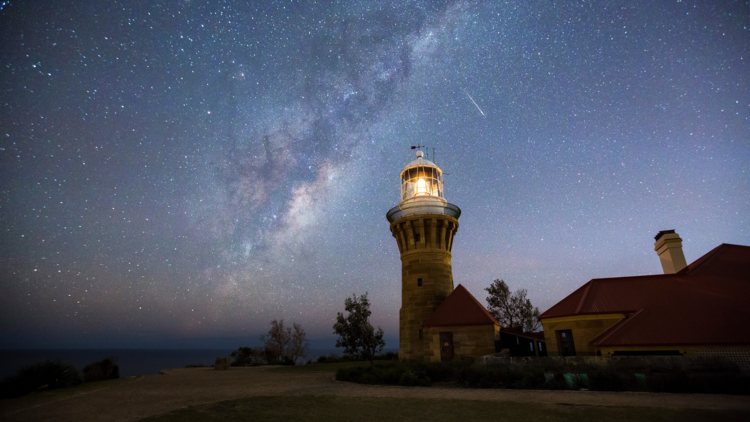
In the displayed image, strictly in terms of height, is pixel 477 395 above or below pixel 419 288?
below

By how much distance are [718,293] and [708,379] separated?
663 centimetres

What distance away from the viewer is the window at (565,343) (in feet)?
58.4

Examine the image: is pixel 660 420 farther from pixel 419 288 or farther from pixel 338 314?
pixel 338 314

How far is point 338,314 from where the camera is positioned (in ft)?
90.6

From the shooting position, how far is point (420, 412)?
9562 mm

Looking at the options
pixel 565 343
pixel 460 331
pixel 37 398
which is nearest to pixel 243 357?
pixel 37 398

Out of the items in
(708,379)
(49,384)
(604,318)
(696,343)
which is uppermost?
(604,318)

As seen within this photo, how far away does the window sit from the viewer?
17797 mm

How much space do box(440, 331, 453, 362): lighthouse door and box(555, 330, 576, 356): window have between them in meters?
5.97

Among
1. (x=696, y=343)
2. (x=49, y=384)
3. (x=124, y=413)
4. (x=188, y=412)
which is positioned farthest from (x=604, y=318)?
(x=49, y=384)

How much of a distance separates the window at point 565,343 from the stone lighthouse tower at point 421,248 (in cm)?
821

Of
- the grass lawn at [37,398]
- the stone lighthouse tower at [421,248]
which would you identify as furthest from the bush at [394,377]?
the grass lawn at [37,398]

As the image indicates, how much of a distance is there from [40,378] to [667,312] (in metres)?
28.2

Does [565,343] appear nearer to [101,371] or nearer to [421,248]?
[421,248]
